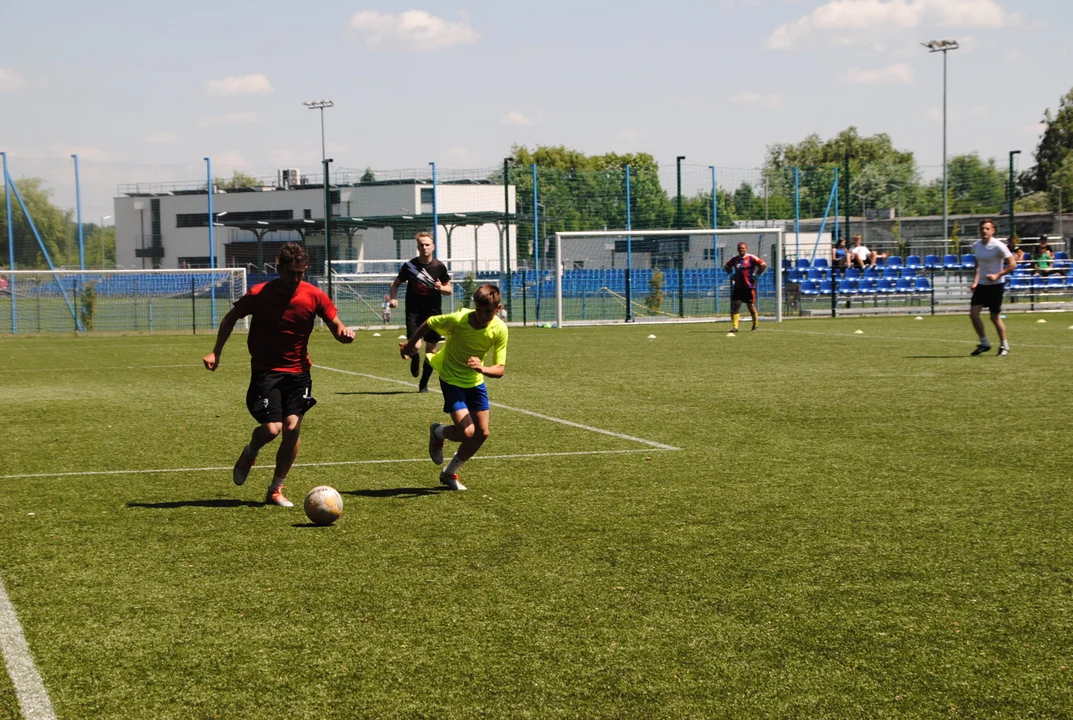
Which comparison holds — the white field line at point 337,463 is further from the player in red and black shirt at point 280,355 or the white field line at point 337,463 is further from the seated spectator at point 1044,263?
the seated spectator at point 1044,263

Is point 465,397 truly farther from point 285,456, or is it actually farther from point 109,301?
point 109,301

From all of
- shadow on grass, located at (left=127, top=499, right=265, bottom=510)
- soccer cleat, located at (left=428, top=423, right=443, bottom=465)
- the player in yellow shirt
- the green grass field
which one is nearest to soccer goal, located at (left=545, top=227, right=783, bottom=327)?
the green grass field

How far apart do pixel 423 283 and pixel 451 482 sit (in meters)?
6.75

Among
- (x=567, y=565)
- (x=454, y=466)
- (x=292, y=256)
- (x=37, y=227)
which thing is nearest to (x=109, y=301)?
(x=37, y=227)

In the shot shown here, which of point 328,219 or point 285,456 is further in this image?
point 328,219

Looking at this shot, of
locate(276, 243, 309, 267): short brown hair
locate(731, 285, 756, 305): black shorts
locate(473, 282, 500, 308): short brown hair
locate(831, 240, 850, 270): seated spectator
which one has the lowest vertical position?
locate(731, 285, 756, 305): black shorts

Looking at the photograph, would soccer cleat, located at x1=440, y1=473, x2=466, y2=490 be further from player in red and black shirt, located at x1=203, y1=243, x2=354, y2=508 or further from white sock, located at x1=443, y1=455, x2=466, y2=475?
player in red and black shirt, located at x1=203, y1=243, x2=354, y2=508

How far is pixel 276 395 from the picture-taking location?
24.6ft

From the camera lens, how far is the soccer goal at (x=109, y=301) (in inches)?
1223

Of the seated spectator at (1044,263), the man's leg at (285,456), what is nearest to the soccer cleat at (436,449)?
the man's leg at (285,456)

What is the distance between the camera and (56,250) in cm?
3553

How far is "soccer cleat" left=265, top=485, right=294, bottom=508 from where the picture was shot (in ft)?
24.8

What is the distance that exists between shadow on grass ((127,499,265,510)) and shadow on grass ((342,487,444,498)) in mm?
668

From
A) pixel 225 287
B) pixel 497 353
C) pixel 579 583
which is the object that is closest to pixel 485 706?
pixel 579 583
